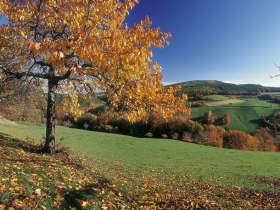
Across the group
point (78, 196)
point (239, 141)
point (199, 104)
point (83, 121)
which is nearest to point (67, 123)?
point (83, 121)

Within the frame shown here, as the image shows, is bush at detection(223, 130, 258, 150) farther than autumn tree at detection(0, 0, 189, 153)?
Yes

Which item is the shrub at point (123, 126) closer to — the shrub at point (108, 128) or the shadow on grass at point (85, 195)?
the shrub at point (108, 128)

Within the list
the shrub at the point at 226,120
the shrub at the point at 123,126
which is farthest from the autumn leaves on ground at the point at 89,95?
the shrub at the point at 226,120

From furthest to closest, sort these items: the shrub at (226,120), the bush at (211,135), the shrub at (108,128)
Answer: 1. the shrub at (226,120)
2. the shrub at (108,128)
3. the bush at (211,135)

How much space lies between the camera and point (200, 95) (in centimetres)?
18012

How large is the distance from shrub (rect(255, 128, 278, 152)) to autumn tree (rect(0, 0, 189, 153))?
11421cm

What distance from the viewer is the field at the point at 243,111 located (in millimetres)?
134375

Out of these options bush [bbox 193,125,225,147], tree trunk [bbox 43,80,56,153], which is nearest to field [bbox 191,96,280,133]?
bush [bbox 193,125,225,147]

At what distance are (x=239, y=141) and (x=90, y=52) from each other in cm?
12143

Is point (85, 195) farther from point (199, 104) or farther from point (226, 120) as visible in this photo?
point (199, 104)

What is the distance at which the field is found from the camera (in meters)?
134

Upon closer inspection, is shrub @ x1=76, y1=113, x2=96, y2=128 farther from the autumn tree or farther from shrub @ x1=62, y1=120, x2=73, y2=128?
the autumn tree

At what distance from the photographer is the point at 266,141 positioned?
121 metres

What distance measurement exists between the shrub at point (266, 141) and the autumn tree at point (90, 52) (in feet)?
375
